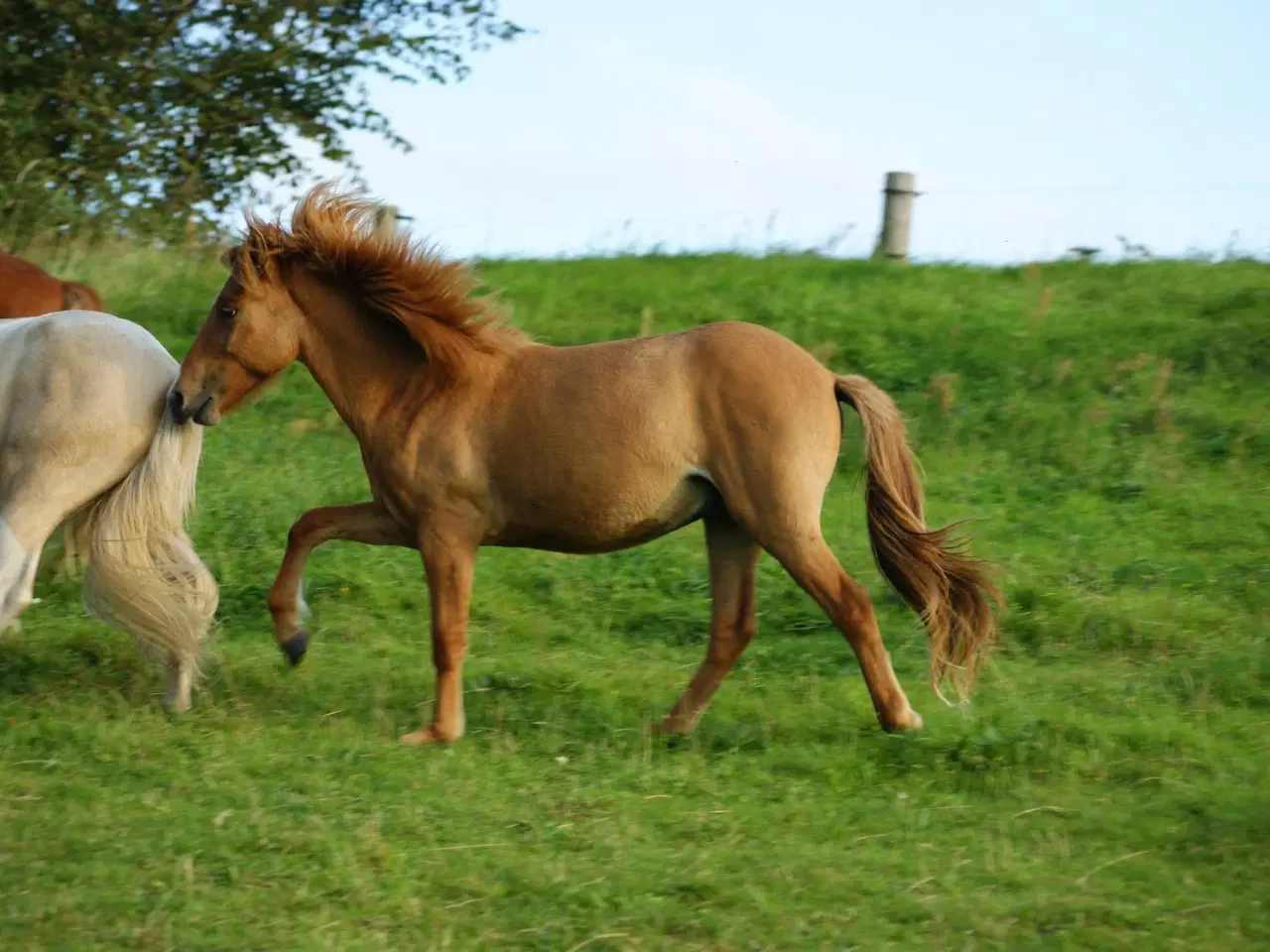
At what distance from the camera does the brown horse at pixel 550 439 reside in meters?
5.23

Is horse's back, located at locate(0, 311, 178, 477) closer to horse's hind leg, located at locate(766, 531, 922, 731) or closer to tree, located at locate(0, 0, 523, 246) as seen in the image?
horse's hind leg, located at locate(766, 531, 922, 731)

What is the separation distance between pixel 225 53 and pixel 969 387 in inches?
315

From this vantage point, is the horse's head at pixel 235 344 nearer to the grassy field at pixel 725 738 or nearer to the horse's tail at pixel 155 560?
the horse's tail at pixel 155 560

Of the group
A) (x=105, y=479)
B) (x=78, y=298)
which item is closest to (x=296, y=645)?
(x=105, y=479)

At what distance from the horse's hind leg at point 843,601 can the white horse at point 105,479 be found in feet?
7.07

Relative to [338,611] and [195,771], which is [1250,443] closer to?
[338,611]

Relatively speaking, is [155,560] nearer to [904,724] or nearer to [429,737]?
[429,737]

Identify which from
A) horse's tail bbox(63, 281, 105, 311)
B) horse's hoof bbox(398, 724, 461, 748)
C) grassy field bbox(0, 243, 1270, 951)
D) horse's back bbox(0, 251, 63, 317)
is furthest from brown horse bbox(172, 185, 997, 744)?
horse's back bbox(0, 251, 63, 317)

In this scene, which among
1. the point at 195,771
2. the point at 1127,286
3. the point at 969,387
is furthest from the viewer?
the point at 1127,286

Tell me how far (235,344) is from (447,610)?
1220mm

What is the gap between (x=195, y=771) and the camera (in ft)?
16.1

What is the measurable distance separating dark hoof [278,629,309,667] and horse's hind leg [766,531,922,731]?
1771 mm

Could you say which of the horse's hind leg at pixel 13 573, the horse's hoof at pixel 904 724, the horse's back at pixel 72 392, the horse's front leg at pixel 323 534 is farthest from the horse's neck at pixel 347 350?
the horse's hoof at pixel 904 724

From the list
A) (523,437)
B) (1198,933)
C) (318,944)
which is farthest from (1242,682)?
(318,944)
